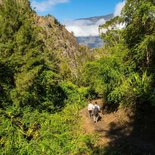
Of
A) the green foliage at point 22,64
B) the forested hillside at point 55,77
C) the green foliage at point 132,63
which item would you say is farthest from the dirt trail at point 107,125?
the green foliage at point 22,64

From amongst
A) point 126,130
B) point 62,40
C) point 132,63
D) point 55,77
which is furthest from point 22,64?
point 62,40

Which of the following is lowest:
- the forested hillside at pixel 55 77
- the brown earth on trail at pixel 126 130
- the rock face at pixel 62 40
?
the brown earth on trail at pixel 126 130

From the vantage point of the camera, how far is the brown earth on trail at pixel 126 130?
1791 centimetres

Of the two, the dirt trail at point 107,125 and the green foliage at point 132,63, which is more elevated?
the green foliage at point 132,63

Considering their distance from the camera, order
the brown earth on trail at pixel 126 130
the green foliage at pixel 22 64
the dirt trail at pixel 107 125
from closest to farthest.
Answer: the brown earth on trail at pixel 126 130, the dirt trail at pixel 107 125, the green foliage at pixel 22 64

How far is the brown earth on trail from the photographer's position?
705 inches

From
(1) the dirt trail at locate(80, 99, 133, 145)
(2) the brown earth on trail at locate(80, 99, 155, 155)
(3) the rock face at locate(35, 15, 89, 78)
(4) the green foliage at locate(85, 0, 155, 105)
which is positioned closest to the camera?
(2) the brown earth on trail at locate(80, 99, 155, 155)

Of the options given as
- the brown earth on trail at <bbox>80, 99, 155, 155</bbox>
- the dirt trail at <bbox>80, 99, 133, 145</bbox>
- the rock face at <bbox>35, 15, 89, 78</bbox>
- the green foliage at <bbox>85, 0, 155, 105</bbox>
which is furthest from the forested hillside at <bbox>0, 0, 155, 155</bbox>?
the rock face at <bbox>35, 15, 89, 78</bbox>

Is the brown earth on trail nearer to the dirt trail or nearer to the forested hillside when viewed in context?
the dirt trail

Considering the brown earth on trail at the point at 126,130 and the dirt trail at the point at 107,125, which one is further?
the dirt trail at the point at 107,125

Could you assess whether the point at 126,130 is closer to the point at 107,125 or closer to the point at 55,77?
the point at 107,125

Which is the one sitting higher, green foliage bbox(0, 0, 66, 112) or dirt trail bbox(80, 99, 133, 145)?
green foliage bbox(0, 0, 66, 112)

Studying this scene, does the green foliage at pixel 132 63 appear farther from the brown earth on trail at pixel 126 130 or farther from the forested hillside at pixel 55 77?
the brown earth on trail at pixel 126 130

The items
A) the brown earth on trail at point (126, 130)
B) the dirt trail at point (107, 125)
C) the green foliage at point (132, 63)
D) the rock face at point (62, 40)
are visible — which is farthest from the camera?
the rock face at point (62, 40)
